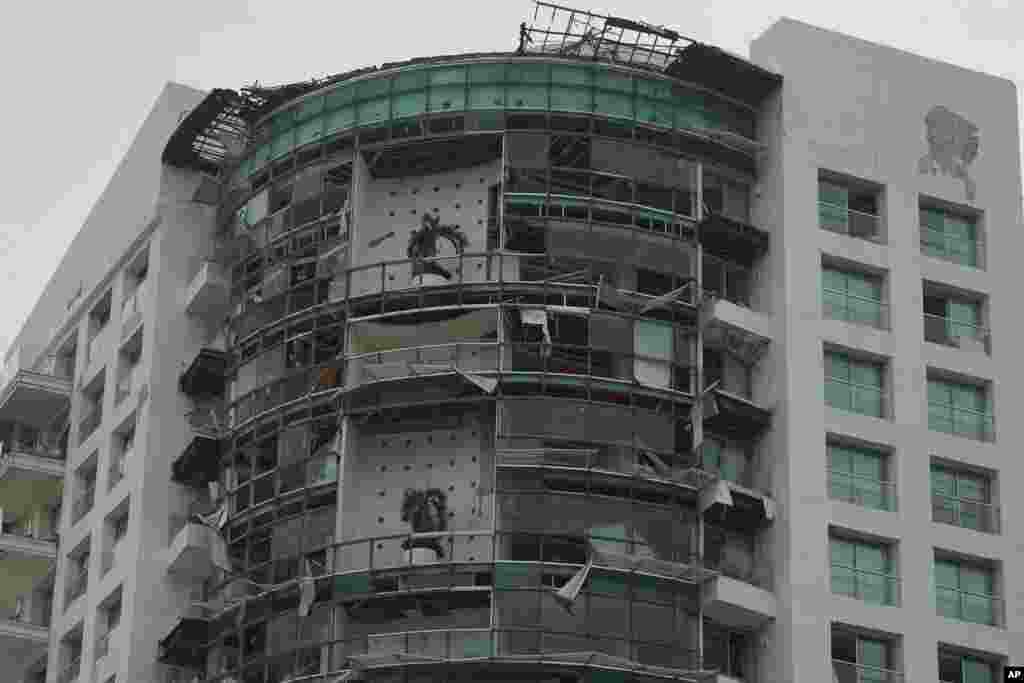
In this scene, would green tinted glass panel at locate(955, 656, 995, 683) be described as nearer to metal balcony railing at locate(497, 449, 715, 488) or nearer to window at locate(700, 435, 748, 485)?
window at locate(700, 435, 748, 485)

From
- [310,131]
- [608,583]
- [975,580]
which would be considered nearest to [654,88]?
[310,131]

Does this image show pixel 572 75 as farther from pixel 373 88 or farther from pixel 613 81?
pixel 373 88

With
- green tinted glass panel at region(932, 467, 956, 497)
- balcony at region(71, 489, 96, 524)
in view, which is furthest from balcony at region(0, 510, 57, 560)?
green tinted glass panel at region(932, 467, 956, 497)

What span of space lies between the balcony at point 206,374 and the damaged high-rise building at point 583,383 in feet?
0.44

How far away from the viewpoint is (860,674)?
7544cm

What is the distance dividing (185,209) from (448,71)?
453 inches

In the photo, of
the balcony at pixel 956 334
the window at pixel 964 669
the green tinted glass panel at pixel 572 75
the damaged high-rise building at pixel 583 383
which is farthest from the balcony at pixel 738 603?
the green tinted glass panel at pixel 572 75

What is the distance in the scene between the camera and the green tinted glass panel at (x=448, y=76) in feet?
268

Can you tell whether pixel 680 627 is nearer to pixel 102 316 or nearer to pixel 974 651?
pixel 974 651

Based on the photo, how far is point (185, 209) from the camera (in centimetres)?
8819

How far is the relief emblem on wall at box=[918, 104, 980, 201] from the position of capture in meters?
83.5

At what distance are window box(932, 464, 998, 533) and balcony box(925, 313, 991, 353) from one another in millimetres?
4130

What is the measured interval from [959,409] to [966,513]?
3.37 m

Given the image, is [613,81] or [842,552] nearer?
[842,552]
